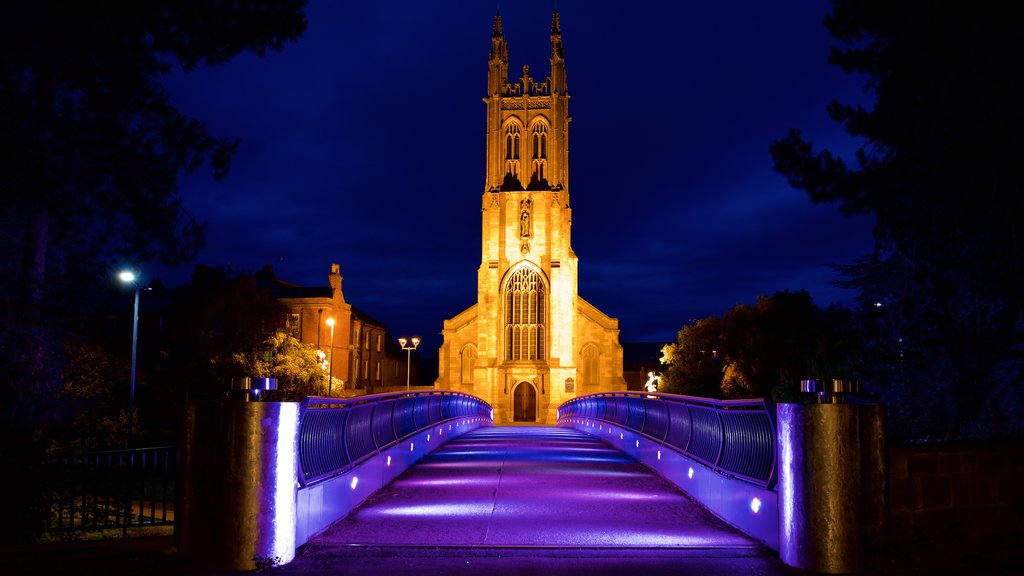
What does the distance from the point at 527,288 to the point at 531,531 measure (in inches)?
1941

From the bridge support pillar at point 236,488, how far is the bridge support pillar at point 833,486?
414cm

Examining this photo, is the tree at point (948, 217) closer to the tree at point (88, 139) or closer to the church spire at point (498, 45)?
the tree at point (88, 139)

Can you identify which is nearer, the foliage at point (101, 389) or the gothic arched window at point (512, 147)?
the foliage at point (101, 389)

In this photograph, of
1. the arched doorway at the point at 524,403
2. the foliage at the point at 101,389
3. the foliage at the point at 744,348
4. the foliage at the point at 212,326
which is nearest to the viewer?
the foliage at the point at 101,389

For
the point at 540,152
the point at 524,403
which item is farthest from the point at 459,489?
the point at 540,152

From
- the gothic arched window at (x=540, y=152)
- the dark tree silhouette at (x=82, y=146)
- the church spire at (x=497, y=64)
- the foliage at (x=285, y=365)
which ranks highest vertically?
the church spire at (x=497, y=64)

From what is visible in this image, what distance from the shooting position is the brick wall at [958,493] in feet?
23.1

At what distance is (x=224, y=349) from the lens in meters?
39.1


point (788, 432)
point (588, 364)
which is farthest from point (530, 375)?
point (788, 432)

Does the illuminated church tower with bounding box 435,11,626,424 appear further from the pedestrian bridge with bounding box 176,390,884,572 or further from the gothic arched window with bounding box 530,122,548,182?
the pedestrian bridge with bounding box 176,390,884,572

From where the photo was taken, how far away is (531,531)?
7.71 meters

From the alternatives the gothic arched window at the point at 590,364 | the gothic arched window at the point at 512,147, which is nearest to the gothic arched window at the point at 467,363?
the gothic arched window at the point at 590,364

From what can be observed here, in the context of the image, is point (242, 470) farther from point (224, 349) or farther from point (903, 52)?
point (224, 349)

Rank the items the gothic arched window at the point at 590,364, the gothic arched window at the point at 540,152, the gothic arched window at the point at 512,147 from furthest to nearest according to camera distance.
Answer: the gothic arched window at the point at 512,147 < the gothic arched window at the point at 540,152 < the gothic arched window at the point at 590,364
